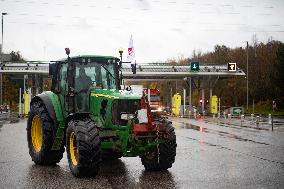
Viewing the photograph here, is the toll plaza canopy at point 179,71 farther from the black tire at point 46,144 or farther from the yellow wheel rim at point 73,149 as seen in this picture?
the yellow wheel rim at point 73,149

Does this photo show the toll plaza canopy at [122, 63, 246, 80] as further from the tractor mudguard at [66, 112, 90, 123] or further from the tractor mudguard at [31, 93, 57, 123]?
the tractor mudguard at [66, 112, 90, 123]

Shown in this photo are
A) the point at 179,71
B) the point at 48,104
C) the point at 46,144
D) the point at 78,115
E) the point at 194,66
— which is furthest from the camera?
the point at 179,71

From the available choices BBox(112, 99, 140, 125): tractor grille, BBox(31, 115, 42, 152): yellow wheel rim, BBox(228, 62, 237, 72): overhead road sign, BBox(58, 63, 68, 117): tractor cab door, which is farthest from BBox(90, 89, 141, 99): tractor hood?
BBox(228, 62, 237, 72): overhead road sign

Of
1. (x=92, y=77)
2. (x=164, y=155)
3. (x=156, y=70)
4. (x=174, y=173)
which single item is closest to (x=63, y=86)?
(x=92, y=77)

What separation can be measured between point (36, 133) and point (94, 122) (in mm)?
3200

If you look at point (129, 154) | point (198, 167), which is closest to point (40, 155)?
point (129, 154)

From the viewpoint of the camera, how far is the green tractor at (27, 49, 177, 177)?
10250mm

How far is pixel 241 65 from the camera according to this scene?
90.4m

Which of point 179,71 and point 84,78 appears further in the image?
point 179,71

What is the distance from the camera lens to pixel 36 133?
13.3m

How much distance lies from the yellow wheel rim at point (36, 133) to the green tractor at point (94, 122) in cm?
3

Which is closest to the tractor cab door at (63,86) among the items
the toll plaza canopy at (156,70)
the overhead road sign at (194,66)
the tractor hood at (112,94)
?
the tractor hood at (112,94)

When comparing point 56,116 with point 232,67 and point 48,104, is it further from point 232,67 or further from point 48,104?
point 232,67

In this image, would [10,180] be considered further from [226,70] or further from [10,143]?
[226,70]
